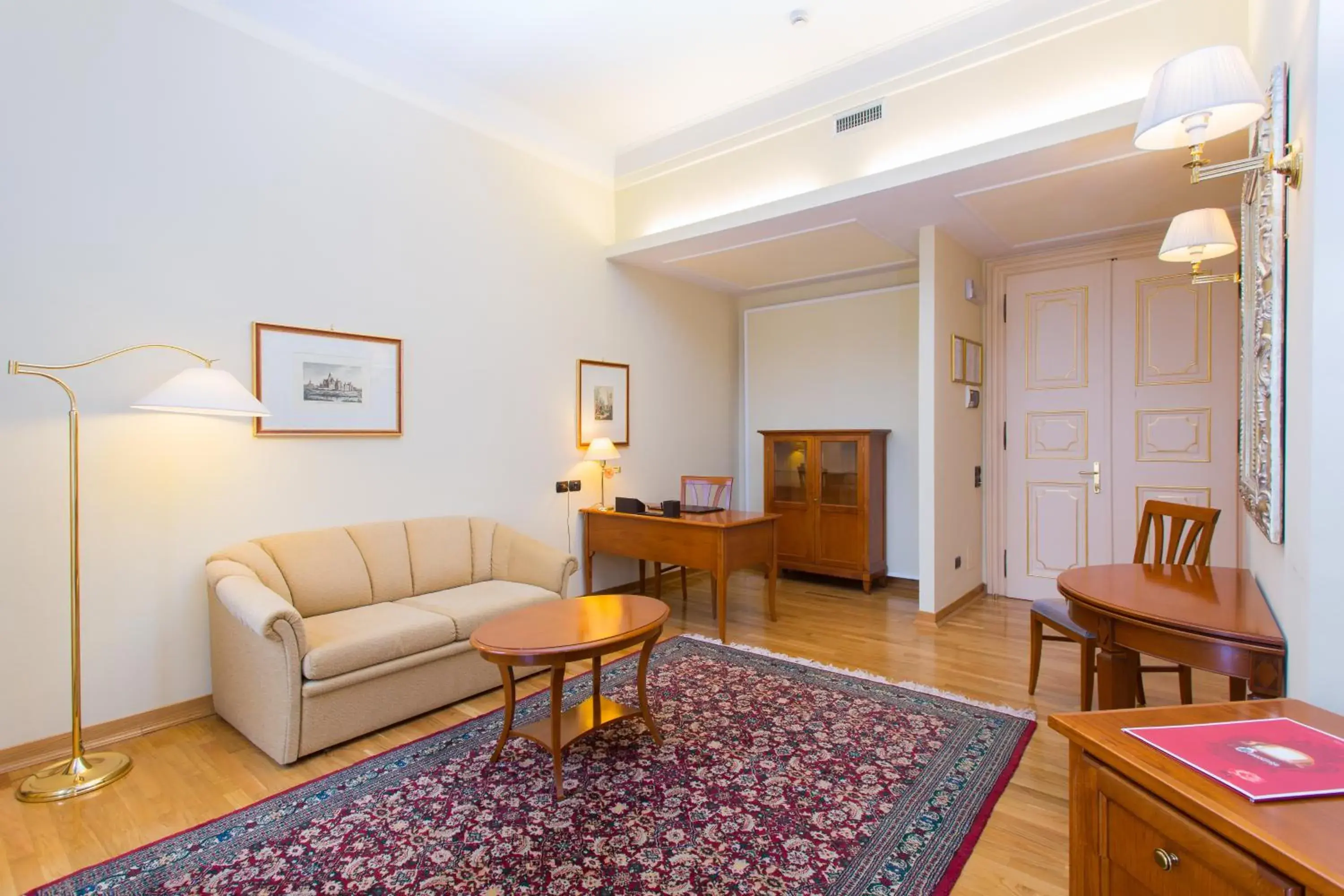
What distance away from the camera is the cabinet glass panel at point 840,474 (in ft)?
17.6

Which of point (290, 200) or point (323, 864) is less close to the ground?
point (290, 200)

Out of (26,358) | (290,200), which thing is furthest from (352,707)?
(290,200)

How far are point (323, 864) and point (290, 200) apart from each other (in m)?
3.11

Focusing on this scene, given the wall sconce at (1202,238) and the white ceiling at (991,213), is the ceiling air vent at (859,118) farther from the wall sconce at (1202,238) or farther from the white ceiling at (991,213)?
the wall sconce at (1202,238)

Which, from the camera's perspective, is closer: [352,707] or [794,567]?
[352,707]

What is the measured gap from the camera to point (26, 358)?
262 centimetres

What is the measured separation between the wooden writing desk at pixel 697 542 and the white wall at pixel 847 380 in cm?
171

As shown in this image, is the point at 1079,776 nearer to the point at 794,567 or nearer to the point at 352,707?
the point at 352,707

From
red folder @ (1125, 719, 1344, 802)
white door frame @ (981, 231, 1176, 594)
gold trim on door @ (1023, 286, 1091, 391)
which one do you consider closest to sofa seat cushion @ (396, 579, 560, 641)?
red folder @ (1125, 719, 1344, 802)

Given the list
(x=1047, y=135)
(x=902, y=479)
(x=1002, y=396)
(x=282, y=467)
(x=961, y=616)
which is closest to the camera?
(x=1047, y=135)

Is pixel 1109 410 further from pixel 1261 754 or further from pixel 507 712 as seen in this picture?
pixel 507 712

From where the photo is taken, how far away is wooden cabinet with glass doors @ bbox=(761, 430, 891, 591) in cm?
532

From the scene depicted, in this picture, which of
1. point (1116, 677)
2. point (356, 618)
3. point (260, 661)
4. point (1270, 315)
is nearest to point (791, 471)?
point (1116, 677)

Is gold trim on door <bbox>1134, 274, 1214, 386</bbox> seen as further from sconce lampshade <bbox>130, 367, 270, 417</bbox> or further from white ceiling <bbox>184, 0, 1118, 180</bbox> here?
sconce lampshade <bbox>130, 367, 270, 417</bbox>
